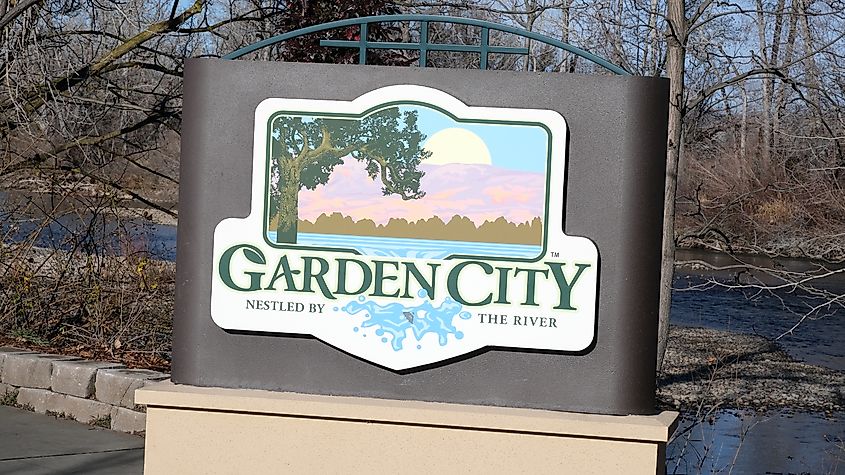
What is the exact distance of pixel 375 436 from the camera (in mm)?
4621

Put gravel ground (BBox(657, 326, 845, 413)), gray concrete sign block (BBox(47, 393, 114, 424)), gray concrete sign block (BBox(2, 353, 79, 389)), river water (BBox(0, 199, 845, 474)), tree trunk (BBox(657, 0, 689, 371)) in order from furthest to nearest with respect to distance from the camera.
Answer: gravel ground (BBox(657, 326, 845, 413))
tree trunk (BBox(657, 0, 689, 371))
river water (BBox(0, 199, 845, 474))
gray concrete sign block (BBox(2, 353, 79, 389))
gray concrete sign block (BBox(47, 393, 114, 424))

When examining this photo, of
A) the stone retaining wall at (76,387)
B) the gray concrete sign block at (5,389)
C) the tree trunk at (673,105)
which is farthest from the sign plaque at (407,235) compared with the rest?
the tree trunk at (673,105)

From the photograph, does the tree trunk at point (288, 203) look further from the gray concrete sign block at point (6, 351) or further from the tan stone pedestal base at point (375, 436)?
the gray concrete sign block at point (6, 351)

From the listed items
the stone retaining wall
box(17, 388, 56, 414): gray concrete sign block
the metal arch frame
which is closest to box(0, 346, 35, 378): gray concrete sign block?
the stone retaining wall

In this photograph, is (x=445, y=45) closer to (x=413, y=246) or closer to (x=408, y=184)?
(x=408, y=184)

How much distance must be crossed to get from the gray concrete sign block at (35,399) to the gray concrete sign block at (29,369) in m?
0.04

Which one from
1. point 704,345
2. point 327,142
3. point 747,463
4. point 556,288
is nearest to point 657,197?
point 556,288

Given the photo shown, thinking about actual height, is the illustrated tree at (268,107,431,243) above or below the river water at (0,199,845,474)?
above

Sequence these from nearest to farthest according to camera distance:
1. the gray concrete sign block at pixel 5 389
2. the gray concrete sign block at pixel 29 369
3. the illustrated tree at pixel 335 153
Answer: the illustrated tree at pixel 335 153 → the gray concrete sign block at pixel 29 369 → the gray concrete sign block at pixel 5 389

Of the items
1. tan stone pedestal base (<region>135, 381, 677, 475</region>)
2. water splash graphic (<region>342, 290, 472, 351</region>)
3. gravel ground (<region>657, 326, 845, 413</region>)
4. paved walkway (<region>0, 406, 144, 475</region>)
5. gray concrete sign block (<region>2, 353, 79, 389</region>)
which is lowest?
gravel ground (<region>657, 326, 845, 413</region>)

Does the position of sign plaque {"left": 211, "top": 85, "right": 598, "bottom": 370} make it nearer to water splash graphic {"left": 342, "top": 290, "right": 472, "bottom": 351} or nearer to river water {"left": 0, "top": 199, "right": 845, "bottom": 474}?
water splash graphic {"left": 342, "top": 290, "right": 472, "bottom": 351}

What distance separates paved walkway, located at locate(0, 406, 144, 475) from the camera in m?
6.44

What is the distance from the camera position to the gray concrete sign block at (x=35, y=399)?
7751 mm

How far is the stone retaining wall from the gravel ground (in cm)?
579
